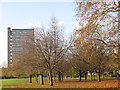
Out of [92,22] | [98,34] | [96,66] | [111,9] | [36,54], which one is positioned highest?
[111,9]

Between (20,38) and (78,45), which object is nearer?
(78,45)

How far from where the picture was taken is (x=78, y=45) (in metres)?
14.0

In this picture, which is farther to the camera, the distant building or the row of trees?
the distant building

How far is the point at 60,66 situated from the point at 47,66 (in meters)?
2.40

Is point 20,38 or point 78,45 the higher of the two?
point 20,38

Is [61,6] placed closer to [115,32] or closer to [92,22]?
[92,22]

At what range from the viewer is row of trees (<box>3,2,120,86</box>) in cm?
1330

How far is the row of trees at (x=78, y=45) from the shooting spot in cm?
1330

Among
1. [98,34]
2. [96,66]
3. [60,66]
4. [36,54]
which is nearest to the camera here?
[98,34]

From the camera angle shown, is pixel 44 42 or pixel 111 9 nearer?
pixel 111 9

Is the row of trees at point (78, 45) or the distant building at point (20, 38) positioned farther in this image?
the distant building at point (20, 38)

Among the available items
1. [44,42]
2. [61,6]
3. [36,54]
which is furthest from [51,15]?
[61,6]

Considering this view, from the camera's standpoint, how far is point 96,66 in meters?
37.8

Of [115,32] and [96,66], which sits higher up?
[115,32]
